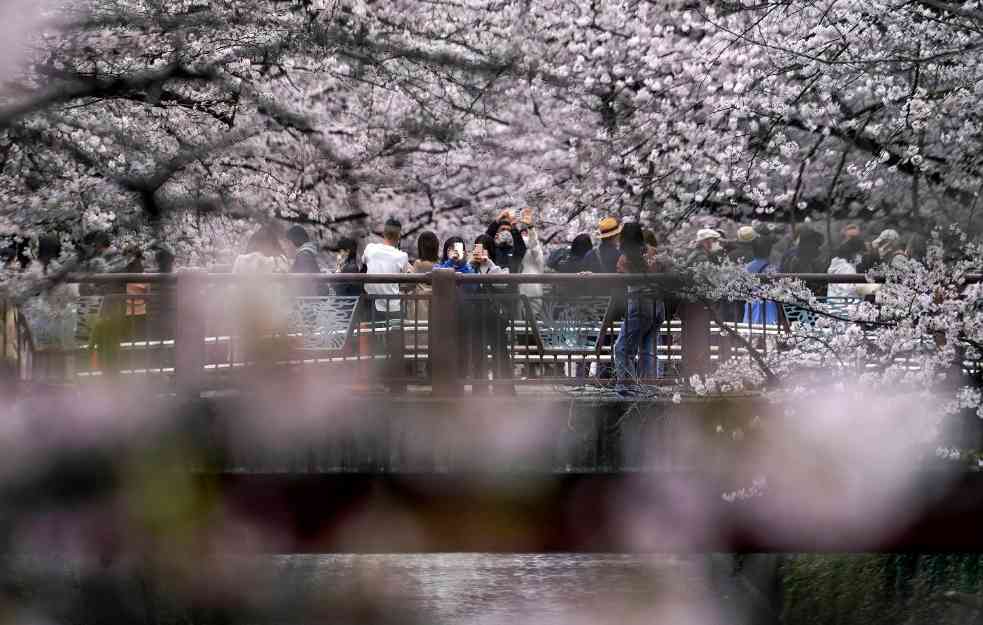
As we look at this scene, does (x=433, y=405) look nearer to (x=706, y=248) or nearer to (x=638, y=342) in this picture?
(x=638, y=342)

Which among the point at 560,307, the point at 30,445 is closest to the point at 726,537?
the point at 560,307

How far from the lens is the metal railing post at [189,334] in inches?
362

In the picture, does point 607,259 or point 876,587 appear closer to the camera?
point 607,259

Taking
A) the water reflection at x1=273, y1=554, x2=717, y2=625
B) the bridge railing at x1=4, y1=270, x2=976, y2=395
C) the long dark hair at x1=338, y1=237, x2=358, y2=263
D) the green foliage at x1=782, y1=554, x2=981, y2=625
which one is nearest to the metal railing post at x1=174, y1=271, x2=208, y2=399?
the bridge railing at x1=4, y1=270, x2=976, y2=395

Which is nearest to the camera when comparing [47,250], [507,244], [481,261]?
[47,250]

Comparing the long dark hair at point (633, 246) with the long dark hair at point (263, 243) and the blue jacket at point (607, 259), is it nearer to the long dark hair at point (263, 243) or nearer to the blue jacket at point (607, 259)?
the blue jacket at point (607, 259)

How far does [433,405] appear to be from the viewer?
9.19 metres

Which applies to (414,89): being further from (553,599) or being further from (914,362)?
(914,362)

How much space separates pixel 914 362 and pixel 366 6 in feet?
31.2

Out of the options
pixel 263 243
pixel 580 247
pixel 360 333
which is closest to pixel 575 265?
pixel 580 247

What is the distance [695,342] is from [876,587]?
8.87 metres

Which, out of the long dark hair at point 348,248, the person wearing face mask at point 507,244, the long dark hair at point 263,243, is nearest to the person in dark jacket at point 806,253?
the person wearing face mask at point 507,244

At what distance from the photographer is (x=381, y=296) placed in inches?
351

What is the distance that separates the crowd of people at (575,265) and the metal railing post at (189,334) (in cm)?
37
